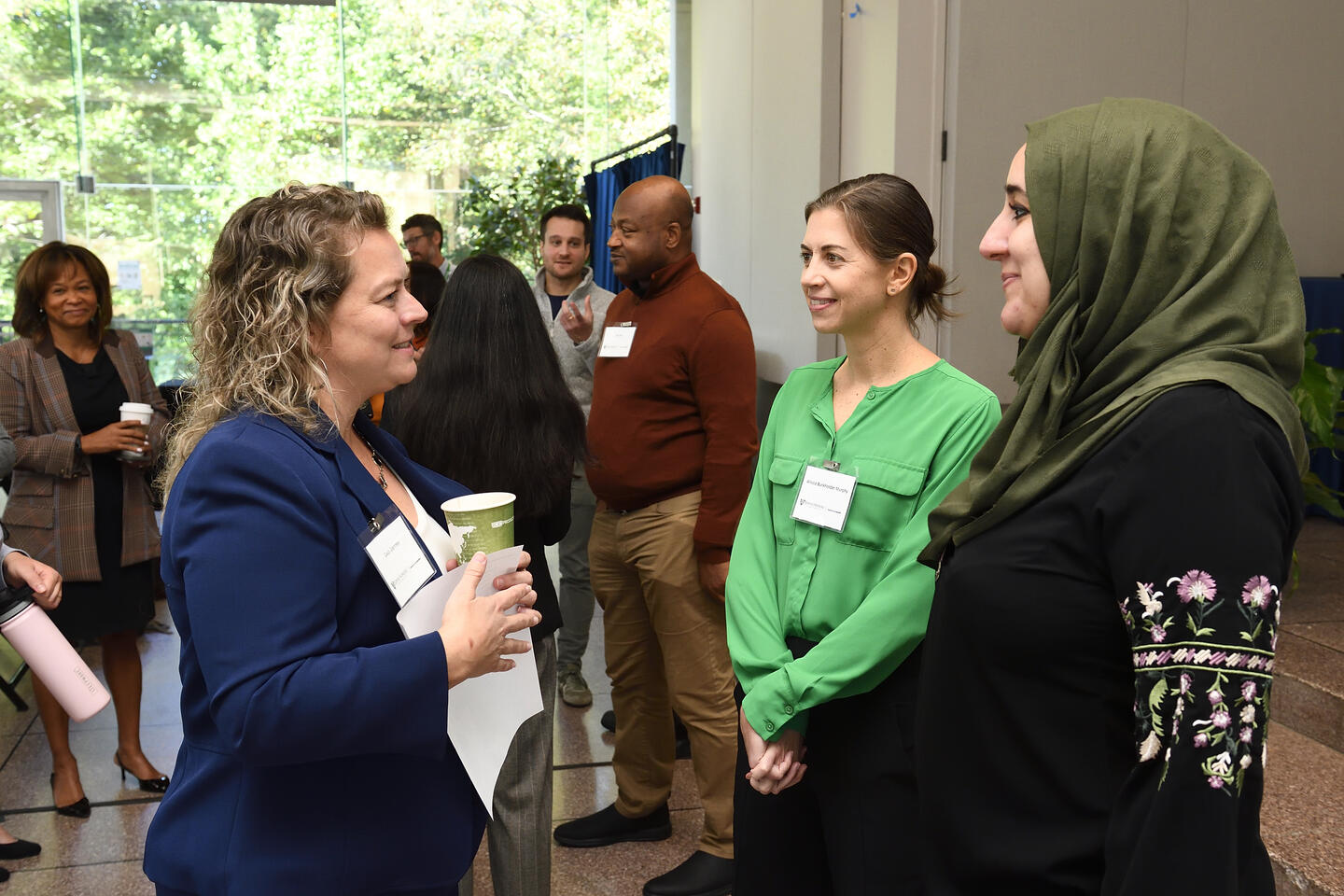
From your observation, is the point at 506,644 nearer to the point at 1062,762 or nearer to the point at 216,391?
the point at 216,391

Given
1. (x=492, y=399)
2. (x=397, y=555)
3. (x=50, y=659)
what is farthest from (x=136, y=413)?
(x=397, y=555)

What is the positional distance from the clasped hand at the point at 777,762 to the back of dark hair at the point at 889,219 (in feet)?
2.56

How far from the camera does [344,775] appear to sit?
1.29 m

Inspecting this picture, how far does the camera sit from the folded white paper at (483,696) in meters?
1.29

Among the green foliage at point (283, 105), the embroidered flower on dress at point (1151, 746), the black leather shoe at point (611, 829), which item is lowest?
the black leather shoe at point (611, 829)

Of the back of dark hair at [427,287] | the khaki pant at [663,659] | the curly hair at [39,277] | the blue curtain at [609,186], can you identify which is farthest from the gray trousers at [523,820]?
the blue curtain at [609,186]

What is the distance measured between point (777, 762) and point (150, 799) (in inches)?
99.9

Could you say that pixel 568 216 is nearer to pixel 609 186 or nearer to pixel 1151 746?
pixel 609 186

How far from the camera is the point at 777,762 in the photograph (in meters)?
1.70

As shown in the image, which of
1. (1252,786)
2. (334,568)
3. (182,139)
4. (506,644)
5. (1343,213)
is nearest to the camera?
(1252,786)

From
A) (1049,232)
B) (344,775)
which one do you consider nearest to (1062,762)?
(1049,232)

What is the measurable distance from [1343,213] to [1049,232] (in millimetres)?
4181

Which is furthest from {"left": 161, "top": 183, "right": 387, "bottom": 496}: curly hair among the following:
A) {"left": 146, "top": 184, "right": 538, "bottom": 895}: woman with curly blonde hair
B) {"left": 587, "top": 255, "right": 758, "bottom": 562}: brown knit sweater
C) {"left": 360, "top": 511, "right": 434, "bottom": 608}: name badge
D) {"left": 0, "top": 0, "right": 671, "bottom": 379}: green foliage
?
{"left": 0, "top": 0, "right": 671, "bottom": 379}: green foliage

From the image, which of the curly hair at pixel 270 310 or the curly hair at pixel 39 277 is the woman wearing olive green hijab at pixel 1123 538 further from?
the curly hair at pixel 39 277
